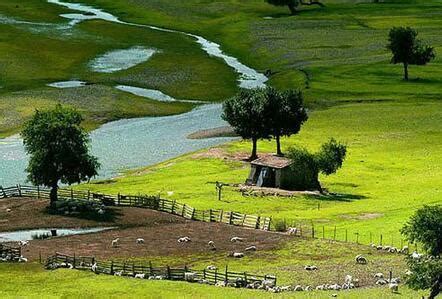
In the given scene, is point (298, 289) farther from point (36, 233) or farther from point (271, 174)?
point (271, 174)

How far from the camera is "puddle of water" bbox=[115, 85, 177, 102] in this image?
584ft

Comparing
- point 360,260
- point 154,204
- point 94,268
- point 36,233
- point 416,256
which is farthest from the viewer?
point 154,204

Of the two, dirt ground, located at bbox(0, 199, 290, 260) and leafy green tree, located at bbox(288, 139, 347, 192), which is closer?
dirt ground, located at bbox(0, 199, 290, 260)

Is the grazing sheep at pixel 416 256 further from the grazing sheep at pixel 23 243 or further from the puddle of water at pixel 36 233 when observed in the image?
the grazing sheep at pixel 23 243

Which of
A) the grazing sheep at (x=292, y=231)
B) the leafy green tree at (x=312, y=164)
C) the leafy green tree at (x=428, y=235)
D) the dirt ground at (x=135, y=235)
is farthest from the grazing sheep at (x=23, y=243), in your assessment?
the leafy green tree at (x=312, y=164)

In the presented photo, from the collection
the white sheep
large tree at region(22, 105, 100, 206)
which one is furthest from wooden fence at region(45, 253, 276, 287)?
large tree at region(22, 105, 100, 206)

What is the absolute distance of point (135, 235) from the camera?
91.4 meters

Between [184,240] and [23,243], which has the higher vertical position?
[23,243]

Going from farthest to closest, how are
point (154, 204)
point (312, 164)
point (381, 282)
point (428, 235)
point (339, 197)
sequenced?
point (312, 164)
point (339, 197)
point (154, 204)
point (381, 282)
point (428, 235)

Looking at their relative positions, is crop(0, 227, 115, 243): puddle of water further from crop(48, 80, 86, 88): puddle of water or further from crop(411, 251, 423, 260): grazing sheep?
crop(48, 80, 86, 88): puddle of water

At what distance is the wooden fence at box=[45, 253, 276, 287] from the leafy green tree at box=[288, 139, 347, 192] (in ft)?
109

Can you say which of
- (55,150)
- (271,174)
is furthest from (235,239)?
(271,174)

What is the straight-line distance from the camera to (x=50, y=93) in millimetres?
173625

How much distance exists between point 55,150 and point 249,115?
31726 millimetres
